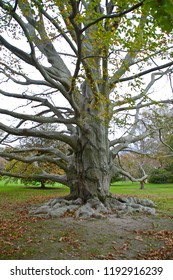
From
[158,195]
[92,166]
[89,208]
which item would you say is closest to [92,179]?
[92,166]

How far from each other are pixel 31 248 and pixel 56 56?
24.7 feet

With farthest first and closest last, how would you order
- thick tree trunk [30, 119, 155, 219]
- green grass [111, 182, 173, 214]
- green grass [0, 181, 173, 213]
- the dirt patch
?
green grass [0, 181, 173, 213]
green grass [111, 182, 173, 214]
thick tree trunk [30, 119, 155, 219]
the dirt patch

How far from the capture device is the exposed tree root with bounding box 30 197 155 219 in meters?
8.86

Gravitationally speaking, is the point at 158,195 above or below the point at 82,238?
above

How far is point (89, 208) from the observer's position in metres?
9.20

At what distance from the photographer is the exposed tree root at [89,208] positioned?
8859mm

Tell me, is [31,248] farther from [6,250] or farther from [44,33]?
[44,33]

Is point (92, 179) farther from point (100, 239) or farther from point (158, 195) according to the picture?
point (158, 195)

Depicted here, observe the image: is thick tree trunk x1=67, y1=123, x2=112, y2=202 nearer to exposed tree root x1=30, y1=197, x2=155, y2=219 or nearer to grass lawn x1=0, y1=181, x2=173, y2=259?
exposed tree root x1=30, y1=197, x2=155, y2=219

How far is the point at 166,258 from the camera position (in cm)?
498

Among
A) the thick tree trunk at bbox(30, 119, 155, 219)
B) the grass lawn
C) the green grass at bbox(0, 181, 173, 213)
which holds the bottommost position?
the grass lawn

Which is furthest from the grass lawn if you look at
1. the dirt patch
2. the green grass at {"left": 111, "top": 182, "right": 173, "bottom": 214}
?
the green grass at {"left": 111, "top": 182, "right": 173, "bottom": 214}

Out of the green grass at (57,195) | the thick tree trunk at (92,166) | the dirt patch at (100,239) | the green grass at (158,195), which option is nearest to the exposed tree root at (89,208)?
the thick tree trunk at (92,166)

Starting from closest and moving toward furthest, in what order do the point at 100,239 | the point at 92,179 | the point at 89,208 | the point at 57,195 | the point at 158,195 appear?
the point at 100,239 < the point at 89,208 < the point at 92,179 < the point at 158,195 < the point at 57,195
